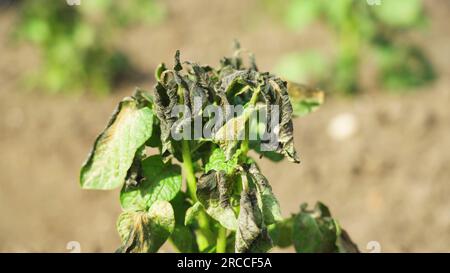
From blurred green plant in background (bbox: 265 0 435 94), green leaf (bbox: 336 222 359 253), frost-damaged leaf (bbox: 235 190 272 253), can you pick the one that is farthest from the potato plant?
blurred green plant in background (bbox: 265 0 435 94)

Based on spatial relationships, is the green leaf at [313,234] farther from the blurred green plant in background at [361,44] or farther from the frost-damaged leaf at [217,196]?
the blurred green plant in background at [361,44]

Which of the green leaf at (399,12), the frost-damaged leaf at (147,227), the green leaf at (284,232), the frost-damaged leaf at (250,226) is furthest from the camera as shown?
the green leaf at (399,12)

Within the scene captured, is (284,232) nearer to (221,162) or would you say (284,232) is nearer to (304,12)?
(221,162)

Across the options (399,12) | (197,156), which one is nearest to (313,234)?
(197,156)

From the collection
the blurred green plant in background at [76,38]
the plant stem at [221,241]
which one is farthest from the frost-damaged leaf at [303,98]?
the blurred green plant in background at [76,38]

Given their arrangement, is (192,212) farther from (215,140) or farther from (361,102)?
(361,102)

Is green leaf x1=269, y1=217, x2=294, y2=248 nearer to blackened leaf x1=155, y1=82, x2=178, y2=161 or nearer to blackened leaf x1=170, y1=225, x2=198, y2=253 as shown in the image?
blackened leaf x1=170, y1=225, x2=198, y2=253

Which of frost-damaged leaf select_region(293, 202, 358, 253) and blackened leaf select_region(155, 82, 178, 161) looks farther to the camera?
frost-damaged leaf select_region(293, 202, 358, 253)
